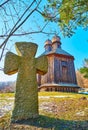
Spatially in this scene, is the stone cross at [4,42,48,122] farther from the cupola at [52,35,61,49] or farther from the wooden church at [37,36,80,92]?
the cupola at [52,35,61,49]

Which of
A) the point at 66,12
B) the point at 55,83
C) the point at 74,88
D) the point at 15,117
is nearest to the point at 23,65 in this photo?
the point at 15,117

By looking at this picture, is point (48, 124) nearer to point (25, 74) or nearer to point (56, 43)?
point (25, 74)

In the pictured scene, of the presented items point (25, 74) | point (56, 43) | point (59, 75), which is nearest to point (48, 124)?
point (25, 74)

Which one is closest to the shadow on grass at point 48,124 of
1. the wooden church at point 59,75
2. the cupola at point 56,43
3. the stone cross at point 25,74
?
the stone cross at point 25,74

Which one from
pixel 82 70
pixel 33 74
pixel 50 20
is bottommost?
pixel 33 74

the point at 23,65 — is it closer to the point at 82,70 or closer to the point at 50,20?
the point at 50,20

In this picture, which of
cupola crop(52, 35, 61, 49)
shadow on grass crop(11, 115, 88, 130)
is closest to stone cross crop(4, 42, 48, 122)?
shadow on grass crop(11, 115, 88, 130)

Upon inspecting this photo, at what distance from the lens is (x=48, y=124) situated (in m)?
4.48

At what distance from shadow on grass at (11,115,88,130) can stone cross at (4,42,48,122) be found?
0.15 m

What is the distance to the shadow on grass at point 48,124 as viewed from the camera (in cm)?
429

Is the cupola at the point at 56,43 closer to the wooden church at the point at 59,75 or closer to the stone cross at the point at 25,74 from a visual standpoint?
the wooden church at the point at 59,75

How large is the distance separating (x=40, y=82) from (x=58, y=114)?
21223 mm

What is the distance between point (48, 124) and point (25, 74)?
47.8 inches

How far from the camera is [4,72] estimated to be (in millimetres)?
5020
